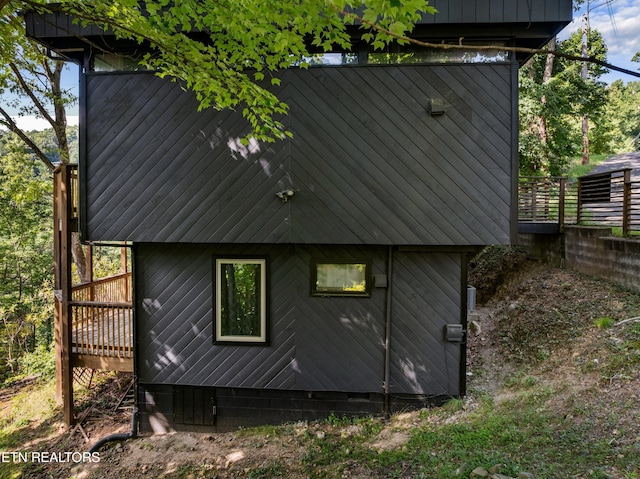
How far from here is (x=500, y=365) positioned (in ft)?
18.1

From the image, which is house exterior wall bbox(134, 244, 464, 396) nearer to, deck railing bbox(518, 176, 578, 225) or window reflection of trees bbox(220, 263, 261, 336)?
window reflection of trees bbox(220, 263, 261, 336)

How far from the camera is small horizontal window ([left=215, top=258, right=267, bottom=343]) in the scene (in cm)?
492

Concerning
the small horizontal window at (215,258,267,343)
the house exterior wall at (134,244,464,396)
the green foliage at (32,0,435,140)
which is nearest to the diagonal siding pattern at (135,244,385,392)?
the house exterior wall at (134,244,464,396)

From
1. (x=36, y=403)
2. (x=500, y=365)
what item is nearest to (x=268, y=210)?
(x=500, y=365)

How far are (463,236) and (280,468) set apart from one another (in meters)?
3.56

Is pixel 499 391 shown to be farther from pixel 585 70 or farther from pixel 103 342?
pixel 585 70

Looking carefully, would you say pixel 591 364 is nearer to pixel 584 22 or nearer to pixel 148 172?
pixel 148 172

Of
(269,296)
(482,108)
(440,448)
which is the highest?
(482,108)

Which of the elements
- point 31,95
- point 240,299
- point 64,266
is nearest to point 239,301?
point 240,299

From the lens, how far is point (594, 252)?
20.9 ft

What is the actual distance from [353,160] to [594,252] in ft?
16.9

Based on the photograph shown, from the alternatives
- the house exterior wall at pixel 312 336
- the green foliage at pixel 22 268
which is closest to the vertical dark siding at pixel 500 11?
the house exterior wall at pixel 312 336

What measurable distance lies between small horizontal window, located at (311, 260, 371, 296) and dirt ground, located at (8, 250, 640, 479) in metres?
1.83

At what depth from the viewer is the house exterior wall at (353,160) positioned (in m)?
4.43
